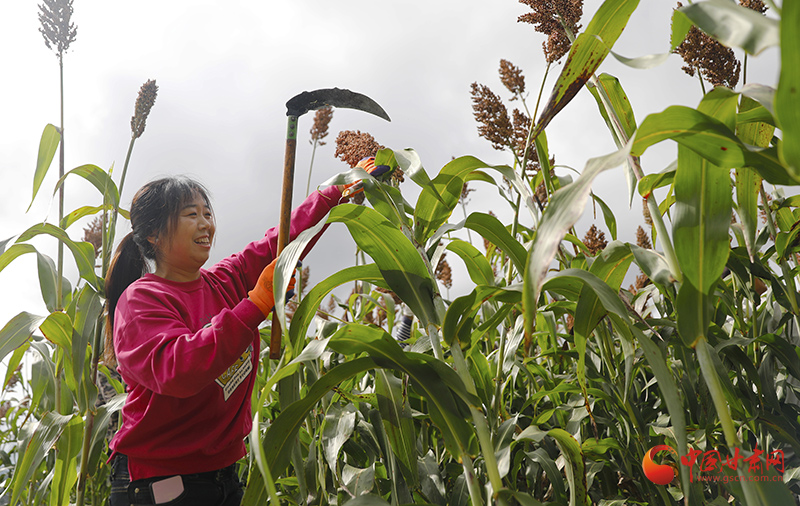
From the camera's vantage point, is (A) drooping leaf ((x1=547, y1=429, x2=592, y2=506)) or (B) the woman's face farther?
(B) the woman's face

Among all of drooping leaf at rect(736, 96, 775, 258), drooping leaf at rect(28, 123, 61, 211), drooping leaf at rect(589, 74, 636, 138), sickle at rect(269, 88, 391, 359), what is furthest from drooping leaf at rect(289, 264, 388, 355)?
drooping leaf at rect(28, 123, 61, 211)

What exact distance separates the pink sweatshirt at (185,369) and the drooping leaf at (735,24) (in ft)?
3.11

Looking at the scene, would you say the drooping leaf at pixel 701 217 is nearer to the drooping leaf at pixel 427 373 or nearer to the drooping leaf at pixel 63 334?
the drooping leaf at pixel 427 373

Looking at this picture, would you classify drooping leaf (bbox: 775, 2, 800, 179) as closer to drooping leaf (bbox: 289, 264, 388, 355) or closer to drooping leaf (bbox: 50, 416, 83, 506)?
drooping leaf (bbox: 289, 264, 388, 355)

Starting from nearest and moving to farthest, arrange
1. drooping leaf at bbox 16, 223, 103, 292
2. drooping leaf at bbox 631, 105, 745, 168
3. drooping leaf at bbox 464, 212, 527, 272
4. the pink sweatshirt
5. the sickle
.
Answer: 1. drooping leaf at bbox 631, 105, 745, 168
2. drooping leaf at bbox 464, 212, 527, 272
3. the sickle
4. the pink sweatshirt
5. drooping leaf at bbox 16, 223, 103, 292

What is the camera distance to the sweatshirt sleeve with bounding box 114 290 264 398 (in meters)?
1.08

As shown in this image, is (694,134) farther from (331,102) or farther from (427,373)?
(331,102)

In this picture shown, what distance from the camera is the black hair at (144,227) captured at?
1.52m

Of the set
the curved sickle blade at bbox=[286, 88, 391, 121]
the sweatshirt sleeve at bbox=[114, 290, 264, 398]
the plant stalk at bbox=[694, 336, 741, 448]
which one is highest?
the curved sickle blade at bbox=[286, 88, 391, 121]

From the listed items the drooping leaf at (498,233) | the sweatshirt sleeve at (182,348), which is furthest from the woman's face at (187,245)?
the drooping leaf at (498,233)

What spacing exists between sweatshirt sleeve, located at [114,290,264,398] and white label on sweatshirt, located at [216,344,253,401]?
23cm

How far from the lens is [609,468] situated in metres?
1.19

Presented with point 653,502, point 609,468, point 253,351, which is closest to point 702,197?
point 653,502

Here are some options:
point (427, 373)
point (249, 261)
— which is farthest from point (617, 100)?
point (249, 261)
